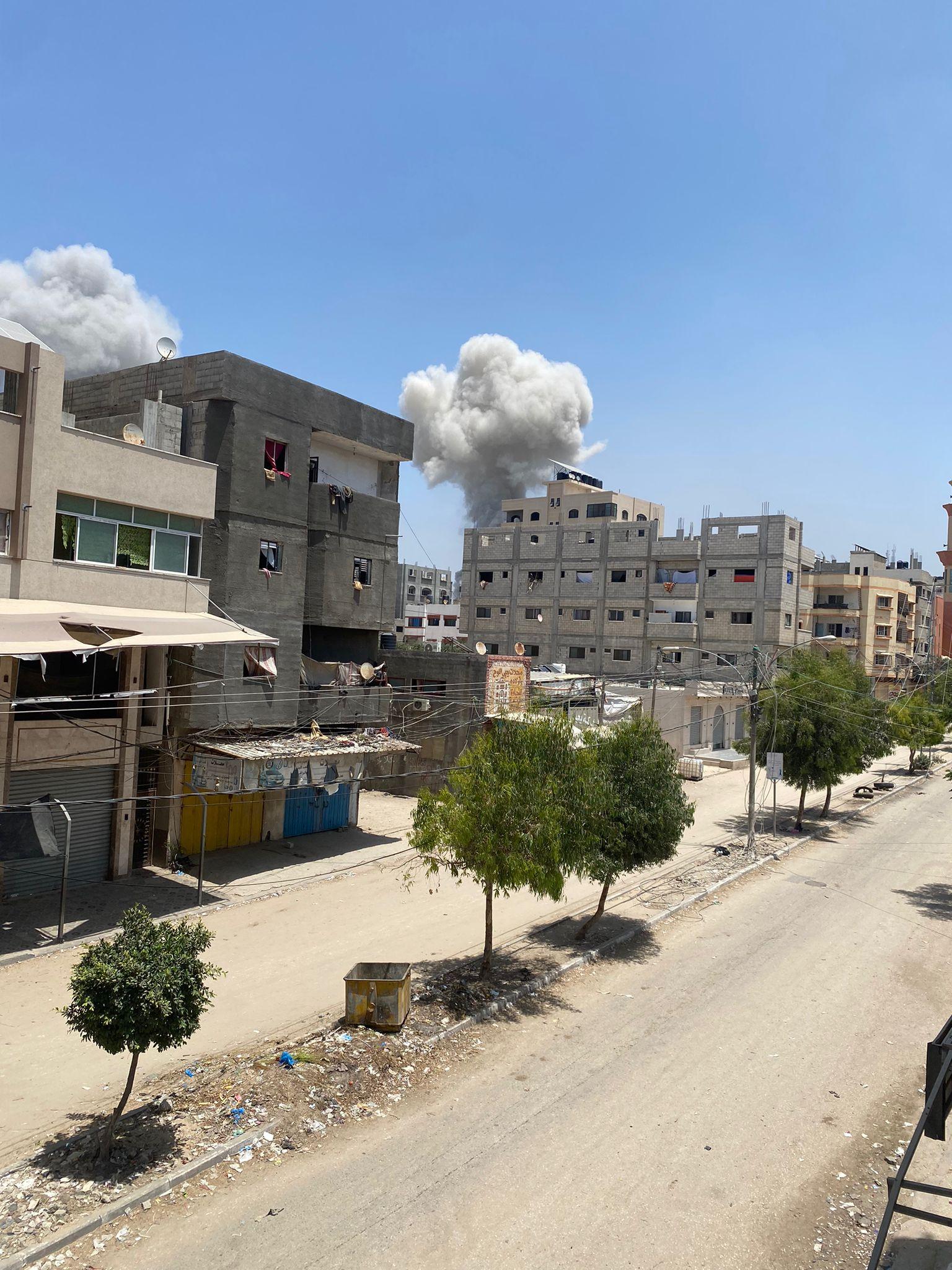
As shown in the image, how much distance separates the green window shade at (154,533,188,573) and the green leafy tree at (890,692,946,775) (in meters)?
39.8

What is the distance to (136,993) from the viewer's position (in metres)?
9.28

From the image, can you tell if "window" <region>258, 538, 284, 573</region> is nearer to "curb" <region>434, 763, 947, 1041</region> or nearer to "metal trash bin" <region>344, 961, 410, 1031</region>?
"curb" <region>434, 763, 947, 1041</region>

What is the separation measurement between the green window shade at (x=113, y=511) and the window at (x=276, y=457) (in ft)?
17.2

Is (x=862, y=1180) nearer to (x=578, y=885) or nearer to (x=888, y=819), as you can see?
(x=578, y=885)

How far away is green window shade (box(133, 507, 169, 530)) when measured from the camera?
22.0m

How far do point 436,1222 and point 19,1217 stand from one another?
4275mm

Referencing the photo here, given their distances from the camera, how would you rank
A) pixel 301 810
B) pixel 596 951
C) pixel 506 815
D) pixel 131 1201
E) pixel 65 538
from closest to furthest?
pixel 131 1201, pixel 506 815, pixel 596 951, pixel 65 538, pixel 301 810

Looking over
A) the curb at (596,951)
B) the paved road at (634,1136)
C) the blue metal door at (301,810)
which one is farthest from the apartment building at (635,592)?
the paved road at (634,1136)

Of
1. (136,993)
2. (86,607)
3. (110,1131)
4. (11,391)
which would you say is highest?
(11,391)

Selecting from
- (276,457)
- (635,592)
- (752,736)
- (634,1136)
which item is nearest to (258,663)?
(276,457)

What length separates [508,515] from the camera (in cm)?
11150

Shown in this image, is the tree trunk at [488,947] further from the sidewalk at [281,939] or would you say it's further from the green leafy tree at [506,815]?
the sidewalk at [281,939]

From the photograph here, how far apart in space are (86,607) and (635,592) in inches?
2106

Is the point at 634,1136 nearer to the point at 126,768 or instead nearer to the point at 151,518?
the point at 126,768
